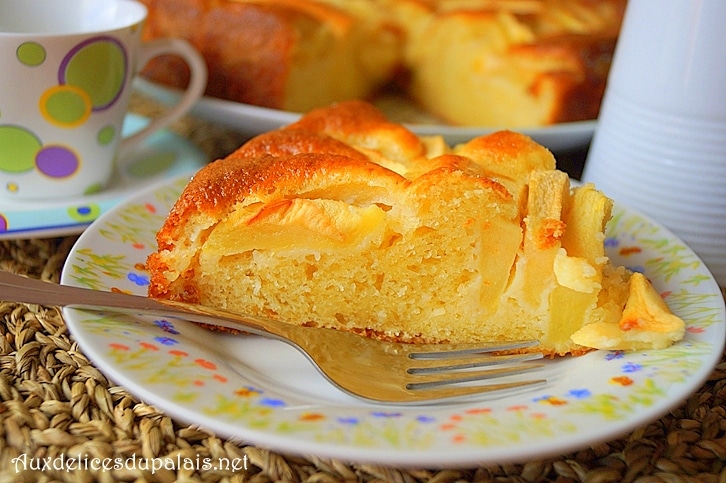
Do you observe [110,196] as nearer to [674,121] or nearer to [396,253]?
[396,253]

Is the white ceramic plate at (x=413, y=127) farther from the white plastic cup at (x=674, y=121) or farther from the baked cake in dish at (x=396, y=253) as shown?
the baked cake in dish at (x=396, y=253)

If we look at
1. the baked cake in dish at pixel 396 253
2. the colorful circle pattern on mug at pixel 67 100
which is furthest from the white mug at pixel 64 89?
the baked cake in dish at pixel 396 253

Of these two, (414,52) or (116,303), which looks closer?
(116,303)

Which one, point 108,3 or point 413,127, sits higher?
point 108,3

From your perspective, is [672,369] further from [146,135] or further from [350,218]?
[146,135]

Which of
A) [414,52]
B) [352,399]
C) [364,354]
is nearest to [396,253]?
[364,354]

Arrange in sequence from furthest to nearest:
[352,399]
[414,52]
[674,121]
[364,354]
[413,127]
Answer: [414,52] < [413,127] < [674,121] < [364,354] < [352,399]

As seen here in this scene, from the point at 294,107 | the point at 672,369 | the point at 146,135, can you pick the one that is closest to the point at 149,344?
the point at 672,369

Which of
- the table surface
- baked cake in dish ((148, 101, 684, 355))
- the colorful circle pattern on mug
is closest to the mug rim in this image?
the colorful circle pattern on mug
